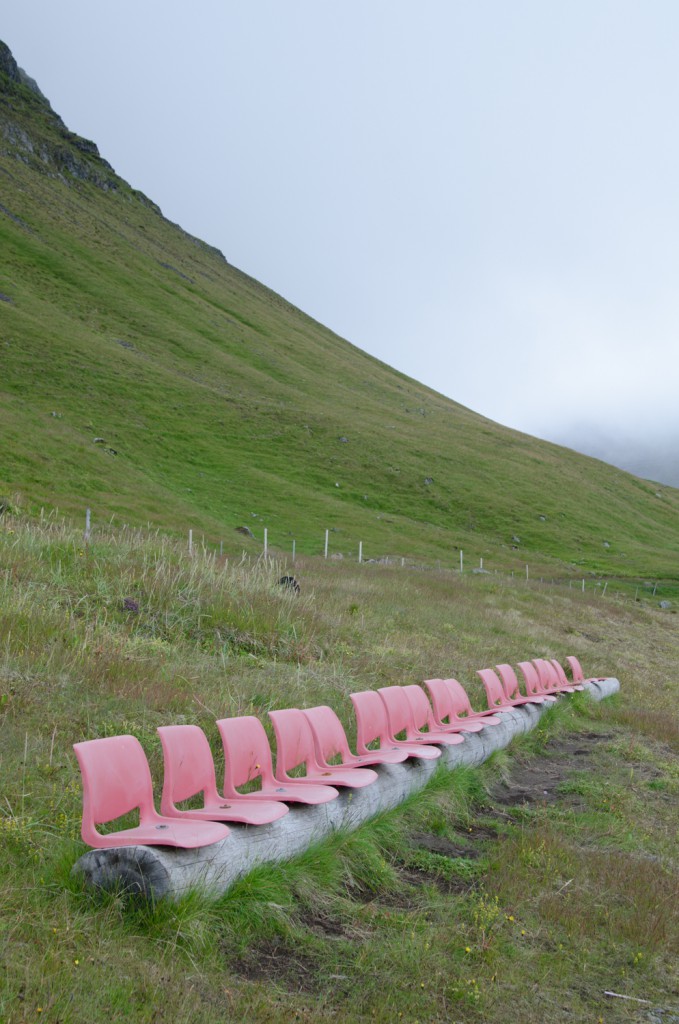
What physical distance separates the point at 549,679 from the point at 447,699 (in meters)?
5.13

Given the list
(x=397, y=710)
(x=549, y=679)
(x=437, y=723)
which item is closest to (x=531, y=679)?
(x=549, y=679)

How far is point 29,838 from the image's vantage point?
3814 millimetres

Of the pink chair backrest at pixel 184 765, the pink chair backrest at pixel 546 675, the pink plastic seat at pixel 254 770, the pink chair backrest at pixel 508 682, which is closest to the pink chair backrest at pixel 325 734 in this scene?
the pink plastic seat at pixel 254 770

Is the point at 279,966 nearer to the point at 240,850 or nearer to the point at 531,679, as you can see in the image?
the point at 240,850

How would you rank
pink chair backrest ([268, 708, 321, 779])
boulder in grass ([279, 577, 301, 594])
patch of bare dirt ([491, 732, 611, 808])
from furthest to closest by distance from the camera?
boulder in grass ([279, 577, 301, 594]), patch of bare dirt ([491, 732, 611, 808]), pink chair backrest ([268, 708, 321, 779])

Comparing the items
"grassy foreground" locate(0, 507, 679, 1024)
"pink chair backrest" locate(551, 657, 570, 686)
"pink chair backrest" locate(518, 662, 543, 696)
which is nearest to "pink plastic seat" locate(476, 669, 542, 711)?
"grassy foreground" locate(0, 507, 679, 1024)

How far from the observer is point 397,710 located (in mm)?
7520

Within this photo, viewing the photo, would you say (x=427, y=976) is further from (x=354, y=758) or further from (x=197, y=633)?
(x=197, y=633)

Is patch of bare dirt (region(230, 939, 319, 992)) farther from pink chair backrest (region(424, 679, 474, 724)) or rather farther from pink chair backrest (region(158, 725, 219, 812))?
pink chair backrest (region(424, 679, 474, 724))

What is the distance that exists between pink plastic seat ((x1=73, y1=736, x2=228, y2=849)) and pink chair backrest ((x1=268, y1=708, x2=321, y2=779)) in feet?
4.46

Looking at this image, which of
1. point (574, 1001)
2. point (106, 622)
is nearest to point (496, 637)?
point (106, 622)

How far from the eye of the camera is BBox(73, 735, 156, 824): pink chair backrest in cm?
373

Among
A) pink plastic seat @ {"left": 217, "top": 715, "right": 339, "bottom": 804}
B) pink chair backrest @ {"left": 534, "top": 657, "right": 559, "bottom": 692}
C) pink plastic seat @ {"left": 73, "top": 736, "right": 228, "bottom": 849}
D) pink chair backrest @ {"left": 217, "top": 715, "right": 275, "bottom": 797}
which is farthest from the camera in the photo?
pink chair backrest @ {"left": 534, "top": 657, "right": 559, "bottom": 692}

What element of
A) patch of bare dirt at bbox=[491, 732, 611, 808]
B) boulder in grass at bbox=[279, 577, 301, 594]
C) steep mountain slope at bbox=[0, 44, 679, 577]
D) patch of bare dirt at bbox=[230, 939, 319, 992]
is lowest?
patch of bare dirt at bbox=[491, 732, 611, 808]
